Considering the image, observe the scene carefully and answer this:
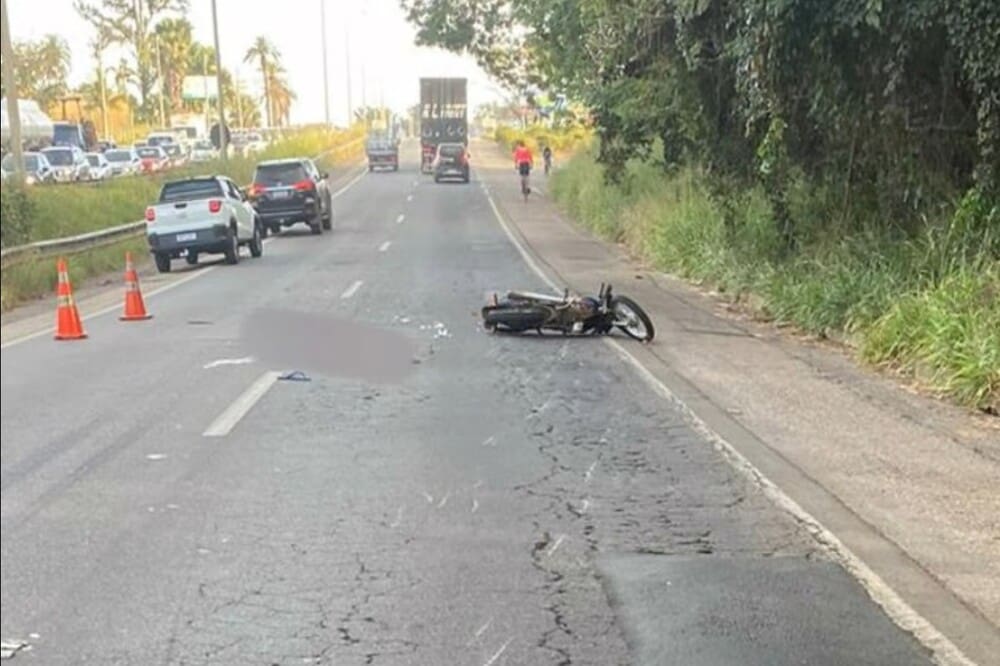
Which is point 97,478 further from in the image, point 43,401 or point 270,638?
point 270,638

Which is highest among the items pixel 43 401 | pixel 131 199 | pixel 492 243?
pixel 131 199

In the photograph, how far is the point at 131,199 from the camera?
28.9 ft

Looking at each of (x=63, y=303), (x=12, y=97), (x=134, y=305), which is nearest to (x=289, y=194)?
(x=134, y=305)

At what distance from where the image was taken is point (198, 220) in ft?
38.5

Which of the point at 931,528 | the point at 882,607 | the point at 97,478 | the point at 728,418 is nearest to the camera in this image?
the point at 882,607

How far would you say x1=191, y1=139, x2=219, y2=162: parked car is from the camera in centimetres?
855

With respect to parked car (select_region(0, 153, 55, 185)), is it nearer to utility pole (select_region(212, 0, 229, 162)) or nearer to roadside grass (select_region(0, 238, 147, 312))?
roadside grass (select_region(0, 238, 147, 312))

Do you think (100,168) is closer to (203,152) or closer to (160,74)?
(203,152)

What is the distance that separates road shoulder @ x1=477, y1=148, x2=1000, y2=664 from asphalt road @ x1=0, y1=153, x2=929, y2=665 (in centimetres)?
34

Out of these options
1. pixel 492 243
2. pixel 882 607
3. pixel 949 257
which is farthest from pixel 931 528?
pixel 492 243

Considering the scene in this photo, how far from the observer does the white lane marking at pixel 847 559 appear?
5.09 metres

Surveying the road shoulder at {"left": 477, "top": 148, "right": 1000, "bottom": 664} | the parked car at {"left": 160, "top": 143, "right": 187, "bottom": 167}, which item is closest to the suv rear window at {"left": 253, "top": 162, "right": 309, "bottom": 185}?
the parked car at {"left": 160, "top": 143, "right": 187, "bottom": 167}

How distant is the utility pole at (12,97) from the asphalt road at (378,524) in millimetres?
666

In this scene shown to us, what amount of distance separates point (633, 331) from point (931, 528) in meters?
7.21
